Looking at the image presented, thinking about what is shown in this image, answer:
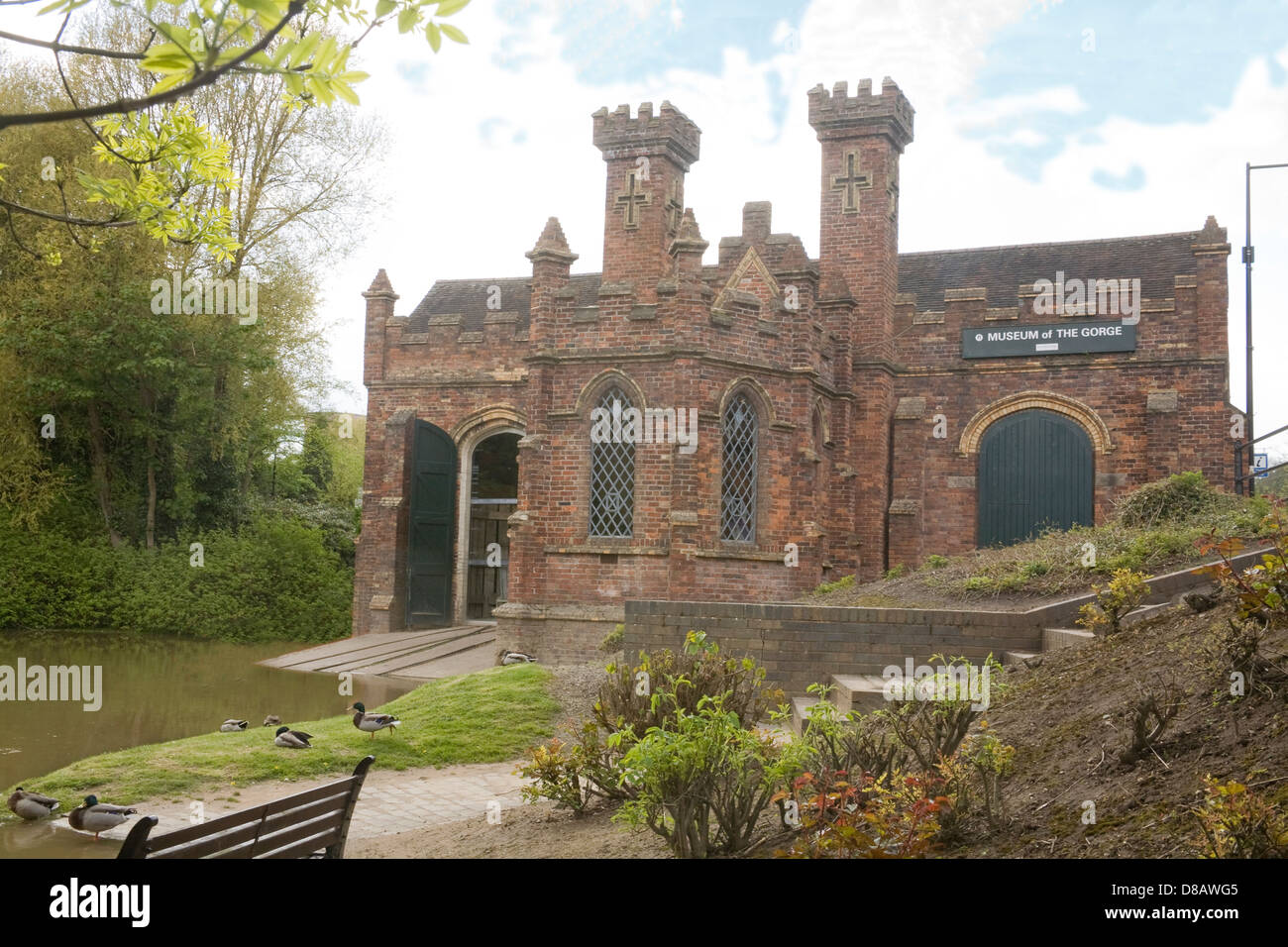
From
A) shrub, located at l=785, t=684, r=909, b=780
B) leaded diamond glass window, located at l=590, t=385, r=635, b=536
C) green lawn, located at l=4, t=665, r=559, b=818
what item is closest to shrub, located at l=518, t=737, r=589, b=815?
shrub, located at l=785, t=684, r=909, b=780

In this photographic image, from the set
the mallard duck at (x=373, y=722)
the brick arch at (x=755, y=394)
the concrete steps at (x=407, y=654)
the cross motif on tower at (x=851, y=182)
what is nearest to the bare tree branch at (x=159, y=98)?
the mallard duck at (x=373, y=722)

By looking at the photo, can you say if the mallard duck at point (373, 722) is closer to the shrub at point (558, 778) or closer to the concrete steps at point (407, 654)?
the shrub at point (558, 778)

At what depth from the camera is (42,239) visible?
72.5ft

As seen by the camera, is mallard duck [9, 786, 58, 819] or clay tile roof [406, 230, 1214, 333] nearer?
mallard duck [9, 786, 58, 819]

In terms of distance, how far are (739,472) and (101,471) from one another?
15.0 meters

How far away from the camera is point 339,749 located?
36.3 feet

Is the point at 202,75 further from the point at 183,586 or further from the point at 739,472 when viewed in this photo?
the point at 183,586

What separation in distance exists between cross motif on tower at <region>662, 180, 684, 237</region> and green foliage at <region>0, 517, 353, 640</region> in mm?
11909

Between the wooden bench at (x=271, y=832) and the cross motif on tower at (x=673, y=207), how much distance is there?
1689 cm

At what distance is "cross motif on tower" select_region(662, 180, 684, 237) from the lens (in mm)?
21766

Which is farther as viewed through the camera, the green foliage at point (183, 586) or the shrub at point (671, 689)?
the green foliage at point (183, 586)

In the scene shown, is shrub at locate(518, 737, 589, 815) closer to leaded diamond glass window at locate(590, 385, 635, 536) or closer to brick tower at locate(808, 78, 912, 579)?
leaded diamond glass window at locate(590, 385, 635, 536)

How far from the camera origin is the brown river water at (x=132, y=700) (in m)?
10.6

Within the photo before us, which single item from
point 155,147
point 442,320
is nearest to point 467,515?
point 442,320
